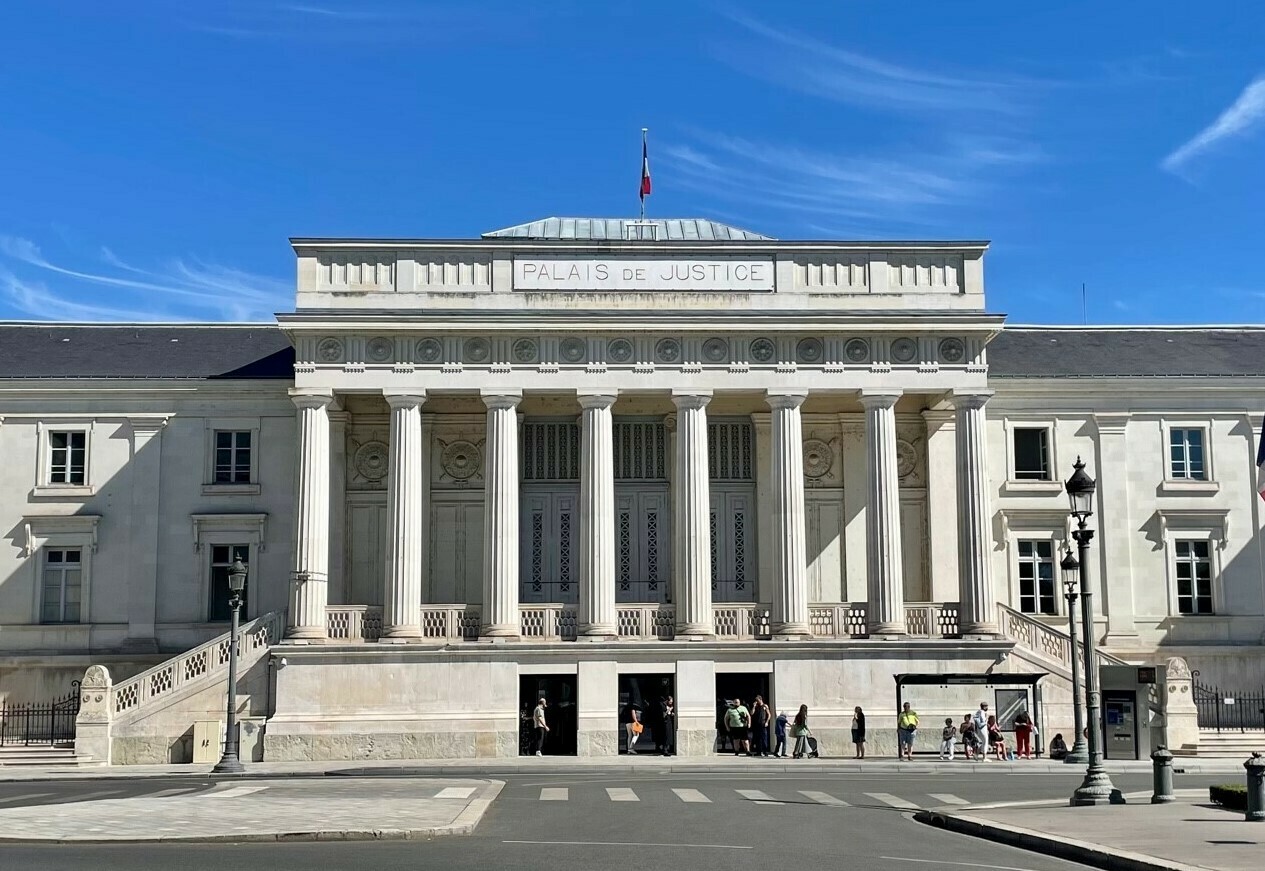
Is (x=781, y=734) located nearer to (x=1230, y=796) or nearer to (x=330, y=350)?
(x=330, y=350)

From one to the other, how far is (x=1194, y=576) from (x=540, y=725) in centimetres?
2101

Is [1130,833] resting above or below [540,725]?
above

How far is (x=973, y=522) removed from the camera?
40.6 meters

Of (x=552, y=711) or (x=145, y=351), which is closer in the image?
(x=552, y=711)

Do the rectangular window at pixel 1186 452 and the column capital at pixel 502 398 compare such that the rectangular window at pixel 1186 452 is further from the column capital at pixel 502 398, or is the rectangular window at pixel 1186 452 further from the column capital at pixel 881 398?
the column capital at pixel 502 398

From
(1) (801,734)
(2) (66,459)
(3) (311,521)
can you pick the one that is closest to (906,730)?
(1) (801,734)

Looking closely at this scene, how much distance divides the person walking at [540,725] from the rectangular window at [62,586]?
15104 mm

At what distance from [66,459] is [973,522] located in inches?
1051

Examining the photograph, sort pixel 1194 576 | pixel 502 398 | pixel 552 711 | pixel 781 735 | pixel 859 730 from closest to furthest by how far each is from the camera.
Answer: pixel 859 730, pixel 781 735, pixel 552 711, pixel 502 398, pixel 1194 576

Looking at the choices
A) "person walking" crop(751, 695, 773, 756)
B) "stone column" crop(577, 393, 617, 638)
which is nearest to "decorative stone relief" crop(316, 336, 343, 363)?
"stone column" crop(577, 393, 617, 638)

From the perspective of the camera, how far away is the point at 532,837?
18.8 m

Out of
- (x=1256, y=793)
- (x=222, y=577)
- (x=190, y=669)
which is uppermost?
(x=222, y=577)

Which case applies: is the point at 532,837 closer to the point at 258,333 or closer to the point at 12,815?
the point at 12,815

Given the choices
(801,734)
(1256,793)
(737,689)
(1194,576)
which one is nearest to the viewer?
(1256,793)
